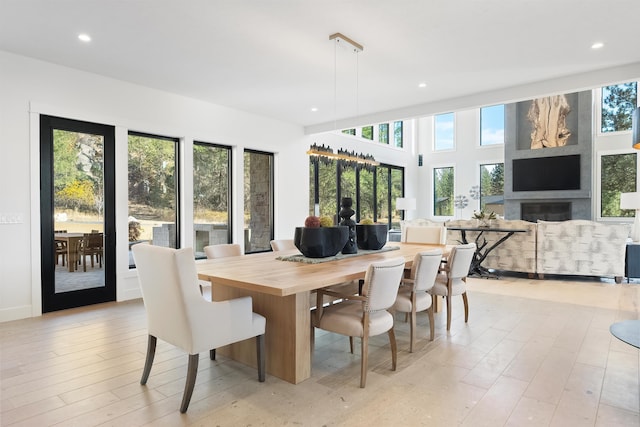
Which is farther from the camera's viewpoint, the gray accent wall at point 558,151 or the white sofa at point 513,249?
the gray accent wall at point 558,151

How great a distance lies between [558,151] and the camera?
31.2 ft

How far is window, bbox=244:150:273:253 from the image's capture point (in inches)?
260

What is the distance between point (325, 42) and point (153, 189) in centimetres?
317

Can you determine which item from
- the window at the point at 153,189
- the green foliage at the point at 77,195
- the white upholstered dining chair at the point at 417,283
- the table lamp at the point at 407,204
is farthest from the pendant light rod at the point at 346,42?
the table lamp at the point at 407,204

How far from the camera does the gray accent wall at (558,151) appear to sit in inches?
360

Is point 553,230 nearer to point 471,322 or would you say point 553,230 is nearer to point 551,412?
point 471,322

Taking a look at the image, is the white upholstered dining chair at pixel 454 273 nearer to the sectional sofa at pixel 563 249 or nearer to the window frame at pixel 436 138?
the sectional sofa at pixel 563 249

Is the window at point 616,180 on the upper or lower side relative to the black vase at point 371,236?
upper

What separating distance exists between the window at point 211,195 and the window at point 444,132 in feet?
25.2

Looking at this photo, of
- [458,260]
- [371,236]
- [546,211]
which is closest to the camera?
[458,260]

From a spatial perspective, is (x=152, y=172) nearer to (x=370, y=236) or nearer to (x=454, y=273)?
(x=370, y=236)

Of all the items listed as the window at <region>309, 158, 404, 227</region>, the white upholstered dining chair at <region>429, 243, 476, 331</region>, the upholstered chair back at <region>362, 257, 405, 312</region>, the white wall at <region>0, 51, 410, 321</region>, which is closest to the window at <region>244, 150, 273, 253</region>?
the white wall at <region>0, 51, 410, 321</region>

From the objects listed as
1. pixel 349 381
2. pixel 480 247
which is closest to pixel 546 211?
pixel 480 247

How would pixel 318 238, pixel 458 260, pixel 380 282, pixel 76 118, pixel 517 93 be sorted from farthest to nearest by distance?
pixel 517 93 < pixel 76 118 < pixel 458 260 < pixel 318 238 < pixel 380 282
